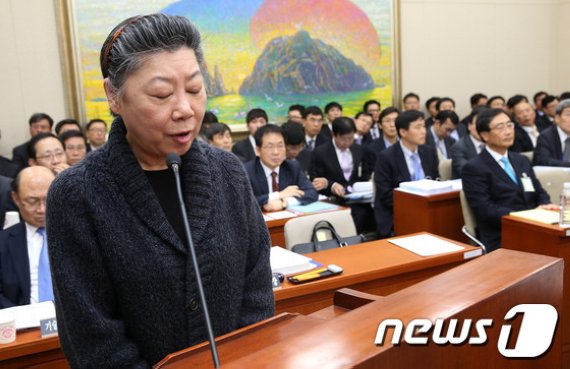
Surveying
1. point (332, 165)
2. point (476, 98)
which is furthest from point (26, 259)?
point (476, 98)

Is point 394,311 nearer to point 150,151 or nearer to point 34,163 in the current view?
point 150,151

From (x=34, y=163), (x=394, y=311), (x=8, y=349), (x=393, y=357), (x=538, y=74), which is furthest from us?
(x=538, y=74)

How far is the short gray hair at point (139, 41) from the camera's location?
0.91m

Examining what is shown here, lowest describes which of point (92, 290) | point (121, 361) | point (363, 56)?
point (121, 361)

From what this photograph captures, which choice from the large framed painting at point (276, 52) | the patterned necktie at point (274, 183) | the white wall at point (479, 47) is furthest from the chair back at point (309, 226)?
the white wall at point (479, 47)

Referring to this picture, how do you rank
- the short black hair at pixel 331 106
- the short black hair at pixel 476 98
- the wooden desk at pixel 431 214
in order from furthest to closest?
the short black hair at pixel 476 98 → the short black hair at pixel 331 106 → the wooden desk at pixel 431 214

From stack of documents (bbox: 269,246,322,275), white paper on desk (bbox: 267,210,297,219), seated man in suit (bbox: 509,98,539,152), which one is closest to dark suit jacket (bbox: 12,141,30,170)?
white paper on desk (bbox: 267,210,297,219)

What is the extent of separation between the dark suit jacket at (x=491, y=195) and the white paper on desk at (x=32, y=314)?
A: 261cm

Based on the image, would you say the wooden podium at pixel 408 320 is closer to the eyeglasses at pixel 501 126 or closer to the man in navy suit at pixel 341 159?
the eyeglasses at pixel 501 126

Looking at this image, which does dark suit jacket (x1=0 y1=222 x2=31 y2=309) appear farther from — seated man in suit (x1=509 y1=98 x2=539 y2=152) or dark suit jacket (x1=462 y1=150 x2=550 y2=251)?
seated man in suit (x1=509 y1=98 x2=539 y2=152)

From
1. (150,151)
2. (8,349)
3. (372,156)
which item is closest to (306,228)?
(8,349)

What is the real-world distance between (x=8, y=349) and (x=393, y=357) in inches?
62.0

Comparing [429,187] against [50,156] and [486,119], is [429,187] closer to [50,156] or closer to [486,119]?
[486,119]

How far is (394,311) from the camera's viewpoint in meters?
0.74
